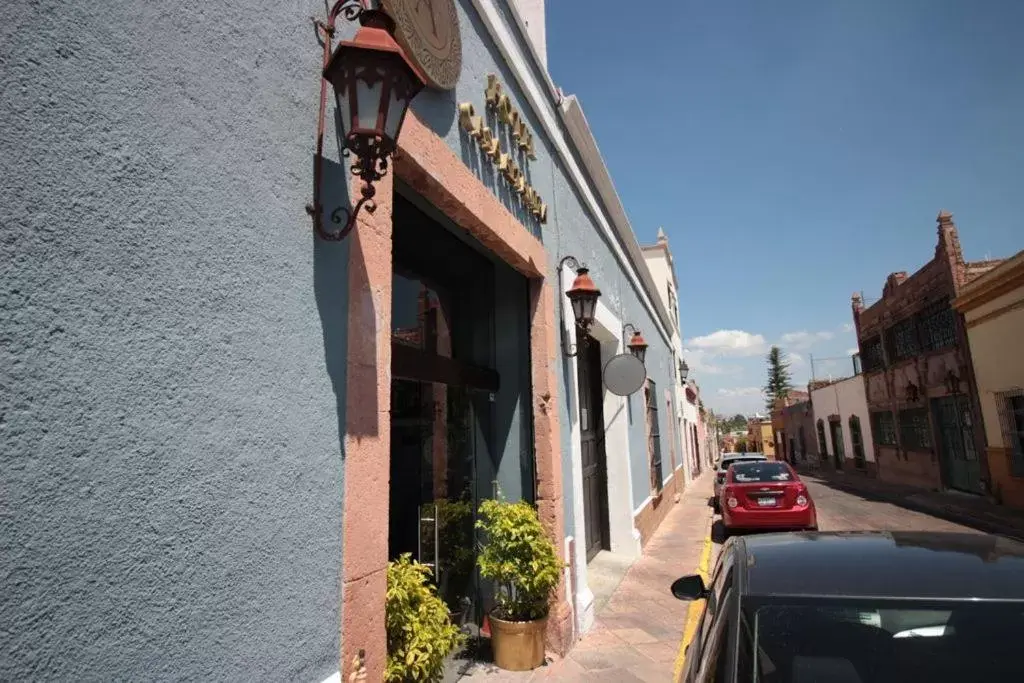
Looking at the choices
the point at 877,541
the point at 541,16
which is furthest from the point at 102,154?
the point at 541,16

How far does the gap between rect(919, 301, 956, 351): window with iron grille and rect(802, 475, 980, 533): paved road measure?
5.95 metres

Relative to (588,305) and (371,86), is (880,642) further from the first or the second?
(588,305)

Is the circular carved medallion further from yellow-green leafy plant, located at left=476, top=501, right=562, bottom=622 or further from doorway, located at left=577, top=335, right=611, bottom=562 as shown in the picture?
doorway, located at left=577, top=335, right=611, bottom=562

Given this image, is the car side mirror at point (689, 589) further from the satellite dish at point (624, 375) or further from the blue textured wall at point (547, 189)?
the satellite dish at point (624, 375)

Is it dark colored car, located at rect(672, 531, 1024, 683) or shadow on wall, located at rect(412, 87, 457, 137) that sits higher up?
shadow on wall, located at rect(412, 87, 457, 137)

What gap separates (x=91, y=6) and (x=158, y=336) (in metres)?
1.04

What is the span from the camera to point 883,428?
958 inches

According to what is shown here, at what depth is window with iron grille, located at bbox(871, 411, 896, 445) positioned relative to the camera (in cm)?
2319

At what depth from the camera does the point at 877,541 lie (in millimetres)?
2734

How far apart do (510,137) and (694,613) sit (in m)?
5.66

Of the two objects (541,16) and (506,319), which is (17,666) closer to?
(506,319)

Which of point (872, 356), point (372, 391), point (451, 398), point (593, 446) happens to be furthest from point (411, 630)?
point (872, 356)

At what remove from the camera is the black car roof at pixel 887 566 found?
207cm

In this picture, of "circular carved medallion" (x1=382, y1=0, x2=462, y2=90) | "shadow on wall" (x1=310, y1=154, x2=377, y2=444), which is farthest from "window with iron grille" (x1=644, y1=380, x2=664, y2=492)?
"shadow on wall" (x1=310, y1=154, x2=377, y2=444)
